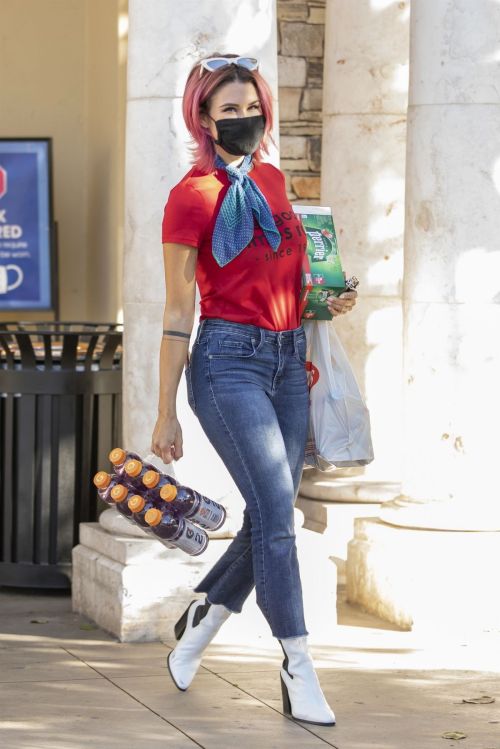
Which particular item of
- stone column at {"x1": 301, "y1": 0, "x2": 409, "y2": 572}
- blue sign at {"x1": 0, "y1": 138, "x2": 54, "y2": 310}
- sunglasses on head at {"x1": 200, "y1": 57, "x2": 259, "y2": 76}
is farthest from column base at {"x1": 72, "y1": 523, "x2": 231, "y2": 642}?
blue sign at {"x1": 0, "y1": 138, "x2": 54, "y2": 310}

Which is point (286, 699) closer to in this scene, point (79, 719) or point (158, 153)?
point (79, 719)

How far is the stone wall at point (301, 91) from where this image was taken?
8461 millimetres

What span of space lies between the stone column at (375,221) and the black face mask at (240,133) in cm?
259

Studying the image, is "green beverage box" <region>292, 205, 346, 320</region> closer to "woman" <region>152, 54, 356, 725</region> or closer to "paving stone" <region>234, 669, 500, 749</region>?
"woman" <region>152, 54, 356, 725</region>

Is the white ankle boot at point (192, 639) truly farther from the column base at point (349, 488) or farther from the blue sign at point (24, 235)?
the blue sign at point (24, 235)

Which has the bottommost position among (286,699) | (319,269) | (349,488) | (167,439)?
(286,699)

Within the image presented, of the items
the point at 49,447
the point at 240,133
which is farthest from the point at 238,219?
the point at 49,447

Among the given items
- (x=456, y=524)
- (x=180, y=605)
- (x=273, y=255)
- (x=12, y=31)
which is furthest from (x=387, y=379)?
(x=12, y=31)

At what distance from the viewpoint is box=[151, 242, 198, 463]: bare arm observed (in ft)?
14.5

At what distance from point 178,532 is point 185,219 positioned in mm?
952

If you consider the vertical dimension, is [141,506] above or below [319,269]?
below

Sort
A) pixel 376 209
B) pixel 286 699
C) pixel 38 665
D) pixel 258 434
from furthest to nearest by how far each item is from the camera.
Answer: pixel 376 209 → pixel 38 665 → pixel 286 699 → pixel 258 434

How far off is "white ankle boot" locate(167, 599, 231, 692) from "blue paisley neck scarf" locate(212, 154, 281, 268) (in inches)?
45.7

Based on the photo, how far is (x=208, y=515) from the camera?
4.64 metres
